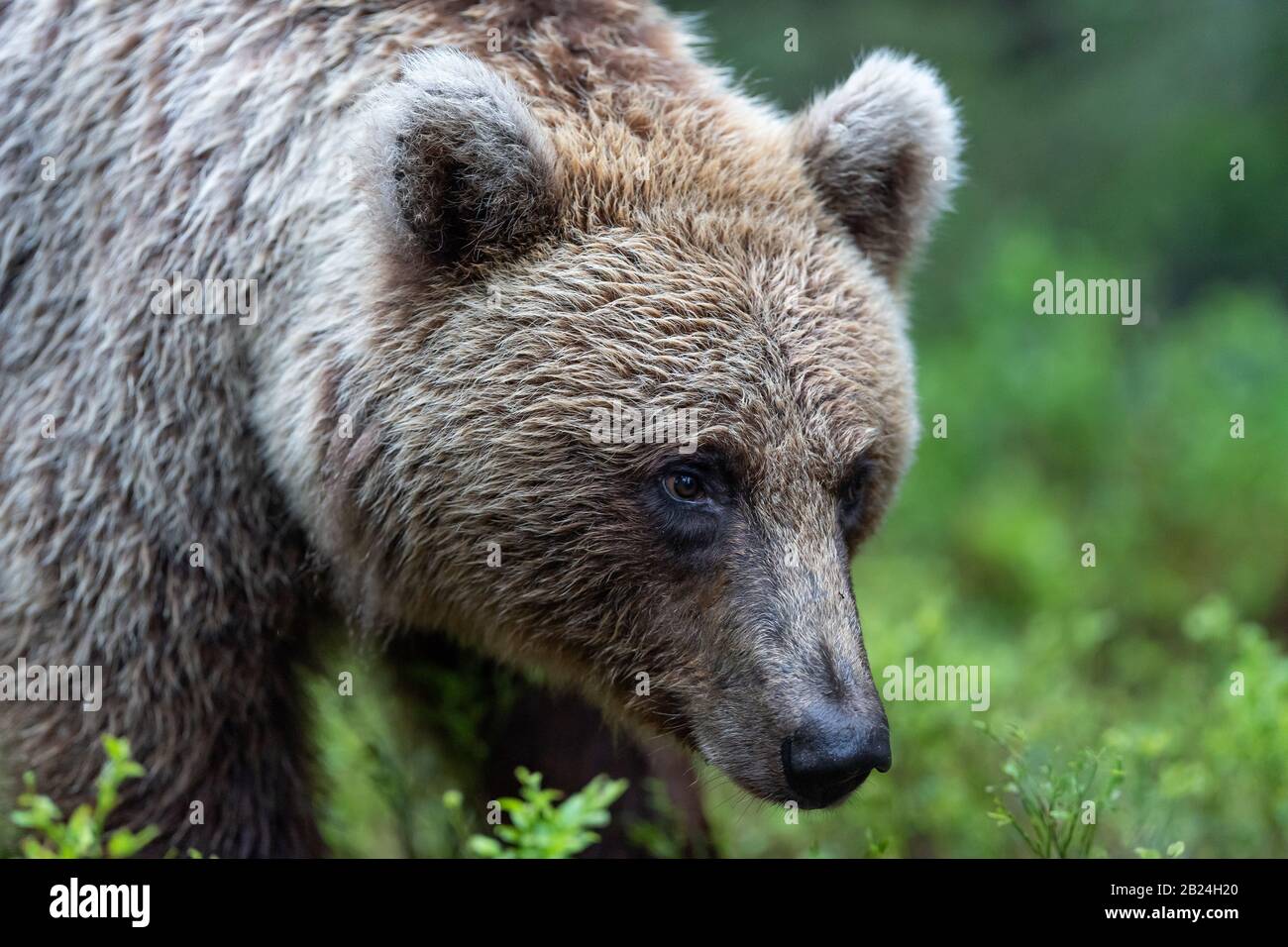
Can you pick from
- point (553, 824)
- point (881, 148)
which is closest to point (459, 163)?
point (881, 148)

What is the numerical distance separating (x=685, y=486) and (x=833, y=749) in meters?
0.80

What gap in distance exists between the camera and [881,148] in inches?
180

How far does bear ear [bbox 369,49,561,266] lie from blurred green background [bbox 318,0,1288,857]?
5.38 ft

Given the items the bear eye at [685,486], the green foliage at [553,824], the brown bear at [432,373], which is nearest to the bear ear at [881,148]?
the brown bear at [432,373]

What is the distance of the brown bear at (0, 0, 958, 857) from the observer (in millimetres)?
3930

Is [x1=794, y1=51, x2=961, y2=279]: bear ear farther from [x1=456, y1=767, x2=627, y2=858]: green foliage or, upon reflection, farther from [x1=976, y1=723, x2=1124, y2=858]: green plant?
[x1=456, y1=767, x2=627, y2=858]: green foliage

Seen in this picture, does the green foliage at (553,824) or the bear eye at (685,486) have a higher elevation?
the bear eye at (685,486)

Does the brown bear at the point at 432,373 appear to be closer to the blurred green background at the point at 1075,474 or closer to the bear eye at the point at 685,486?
the bear eye at the point at 685,486

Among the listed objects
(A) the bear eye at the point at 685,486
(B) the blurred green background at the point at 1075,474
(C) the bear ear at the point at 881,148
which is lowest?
(B) the blurred green background at the point at 1075,474

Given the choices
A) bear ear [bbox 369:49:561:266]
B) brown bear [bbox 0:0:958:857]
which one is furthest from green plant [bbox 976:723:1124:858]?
bear ear [bbox 369:49:561:266]

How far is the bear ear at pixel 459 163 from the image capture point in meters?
3.84

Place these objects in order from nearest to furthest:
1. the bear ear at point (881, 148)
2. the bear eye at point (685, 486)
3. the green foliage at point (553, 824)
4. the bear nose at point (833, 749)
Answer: the green foliage at point (553, 824) < the bear nose at point (833, 749) < the bear eye at point (685, 486) < the bear ear at point (881, 148)

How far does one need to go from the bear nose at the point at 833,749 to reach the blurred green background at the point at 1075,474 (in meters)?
0.37

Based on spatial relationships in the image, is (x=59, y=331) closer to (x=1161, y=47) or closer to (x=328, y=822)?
(x=328, y=822)
